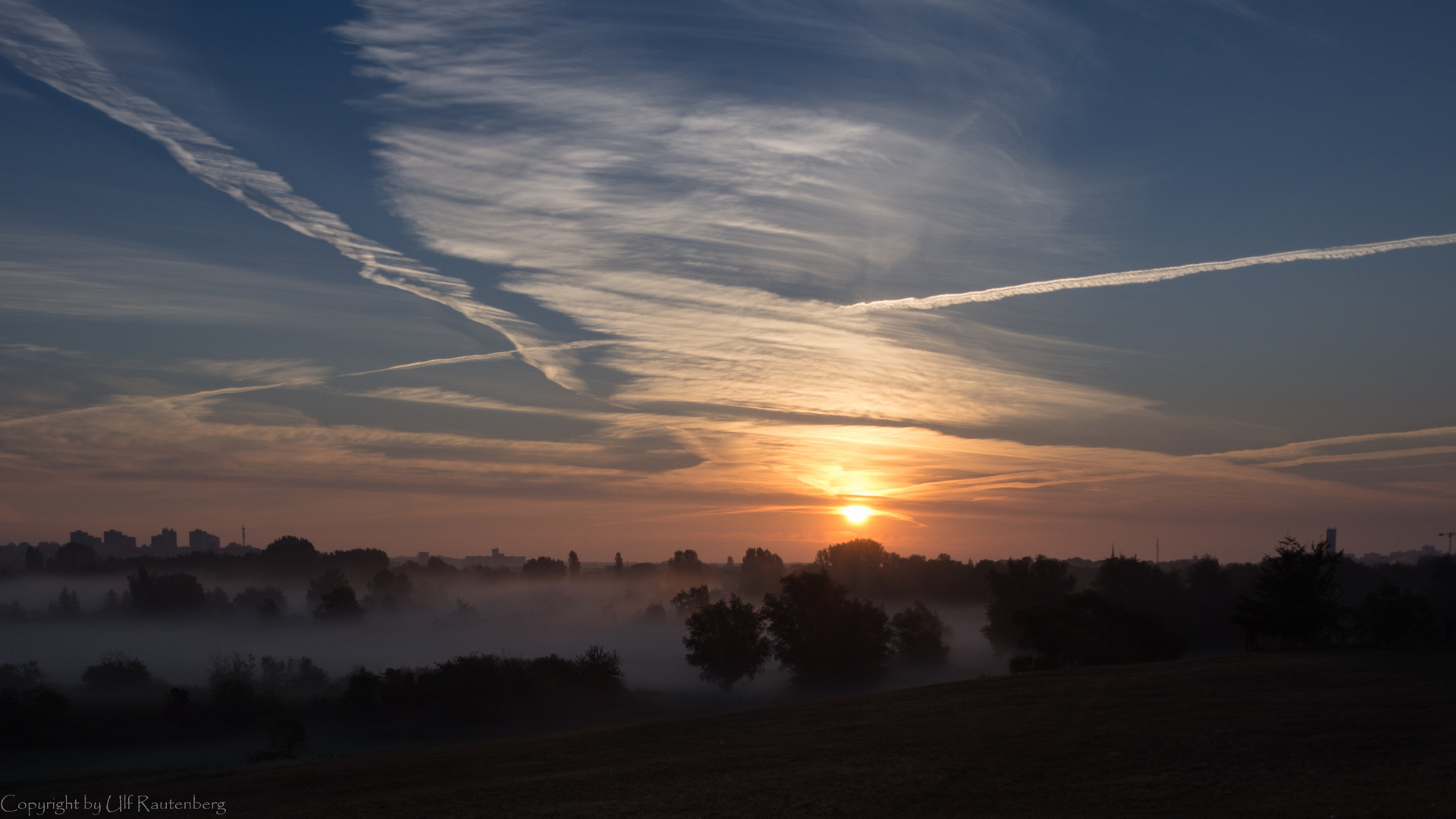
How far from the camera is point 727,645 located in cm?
10750

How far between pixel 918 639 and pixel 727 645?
30385 mm

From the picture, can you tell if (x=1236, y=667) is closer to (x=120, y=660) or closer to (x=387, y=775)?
(x=387, y=775)

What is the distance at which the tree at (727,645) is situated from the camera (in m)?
108

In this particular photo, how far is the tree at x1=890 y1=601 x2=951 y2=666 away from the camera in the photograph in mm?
122125

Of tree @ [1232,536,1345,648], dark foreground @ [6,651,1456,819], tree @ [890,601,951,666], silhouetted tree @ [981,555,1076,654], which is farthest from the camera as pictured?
silhouetted tree @ [981,555,1076,654]

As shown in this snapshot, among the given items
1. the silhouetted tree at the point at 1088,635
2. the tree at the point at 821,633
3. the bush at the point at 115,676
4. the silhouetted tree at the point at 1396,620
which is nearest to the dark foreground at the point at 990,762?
the silhouetted tree at the point at 1396,620

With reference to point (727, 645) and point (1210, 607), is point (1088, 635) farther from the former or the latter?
point (1210, 607)

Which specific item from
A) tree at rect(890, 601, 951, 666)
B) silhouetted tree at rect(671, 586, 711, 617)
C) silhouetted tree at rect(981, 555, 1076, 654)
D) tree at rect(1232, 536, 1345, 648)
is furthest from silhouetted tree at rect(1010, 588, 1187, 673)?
Answer: silhouetted tree at rect(671, 586, 711, 617)

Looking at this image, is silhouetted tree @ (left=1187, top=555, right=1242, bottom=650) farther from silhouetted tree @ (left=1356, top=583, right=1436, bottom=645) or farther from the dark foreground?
the dark foreground

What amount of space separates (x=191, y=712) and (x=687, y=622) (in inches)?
2107

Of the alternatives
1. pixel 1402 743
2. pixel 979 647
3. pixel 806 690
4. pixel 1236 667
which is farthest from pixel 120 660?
pixel 1402 743

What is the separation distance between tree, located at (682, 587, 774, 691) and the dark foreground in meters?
60.7

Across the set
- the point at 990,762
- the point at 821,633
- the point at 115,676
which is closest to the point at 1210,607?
the point at 821,633

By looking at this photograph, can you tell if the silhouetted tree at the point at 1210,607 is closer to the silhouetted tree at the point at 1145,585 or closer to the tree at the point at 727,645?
the silhouetted tree at the point at 1145,585
